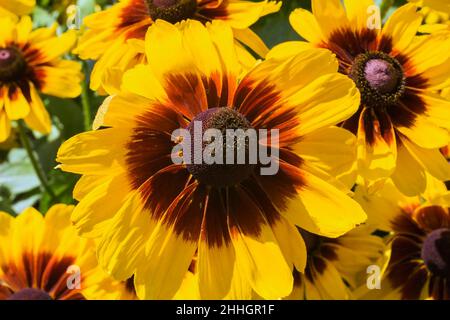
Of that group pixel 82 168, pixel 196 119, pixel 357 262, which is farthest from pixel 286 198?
pixel 357 262

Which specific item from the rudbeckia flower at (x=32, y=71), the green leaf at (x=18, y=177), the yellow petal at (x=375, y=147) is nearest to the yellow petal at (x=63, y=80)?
the rudbeckia flower at (x=32, y=71)

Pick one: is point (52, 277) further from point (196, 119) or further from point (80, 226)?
point (196, 119)

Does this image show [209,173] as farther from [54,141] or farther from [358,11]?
[54,141]

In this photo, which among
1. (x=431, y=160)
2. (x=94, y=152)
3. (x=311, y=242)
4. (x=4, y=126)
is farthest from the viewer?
(x=4, y=126)

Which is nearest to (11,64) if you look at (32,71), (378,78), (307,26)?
(32,71)

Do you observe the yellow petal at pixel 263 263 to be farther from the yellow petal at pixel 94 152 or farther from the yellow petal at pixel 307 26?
the yellow petal at pixel 307 26

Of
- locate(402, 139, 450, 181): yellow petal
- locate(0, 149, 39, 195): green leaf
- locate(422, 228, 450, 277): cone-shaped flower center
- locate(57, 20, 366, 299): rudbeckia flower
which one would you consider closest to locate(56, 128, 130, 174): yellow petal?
locate(57, 20, 366, 299): rudbeckia flower
